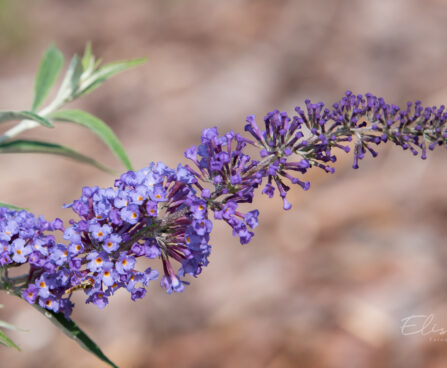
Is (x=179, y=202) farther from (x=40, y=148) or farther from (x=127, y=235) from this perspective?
(x=40, y=148)

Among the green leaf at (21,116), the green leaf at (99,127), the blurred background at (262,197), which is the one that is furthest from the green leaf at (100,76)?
the blurred background at (262,197)


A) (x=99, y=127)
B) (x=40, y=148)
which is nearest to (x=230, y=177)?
(x=99, y=127)

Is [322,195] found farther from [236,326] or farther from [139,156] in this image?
[139,156]

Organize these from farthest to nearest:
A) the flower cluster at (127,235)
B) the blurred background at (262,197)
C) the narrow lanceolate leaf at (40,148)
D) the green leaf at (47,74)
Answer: the blurred background at (262,197), the green leaf at (47,74), the narrow lanceolate leaf at (40,148), the flower cluster at (127,235)

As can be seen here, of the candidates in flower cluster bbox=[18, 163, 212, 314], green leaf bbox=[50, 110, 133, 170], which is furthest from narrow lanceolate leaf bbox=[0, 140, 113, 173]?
flower cluster bbox=[18, 163, 212, 314]

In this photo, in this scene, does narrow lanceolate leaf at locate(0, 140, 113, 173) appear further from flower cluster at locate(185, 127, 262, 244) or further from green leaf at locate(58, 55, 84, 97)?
flower cluster at locate(185, 127, 262, 244)

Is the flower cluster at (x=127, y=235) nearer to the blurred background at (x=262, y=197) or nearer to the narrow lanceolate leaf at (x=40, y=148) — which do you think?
the narrow lanceolate leaf at (x=40, y=148)

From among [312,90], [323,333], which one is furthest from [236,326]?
[312,90]
